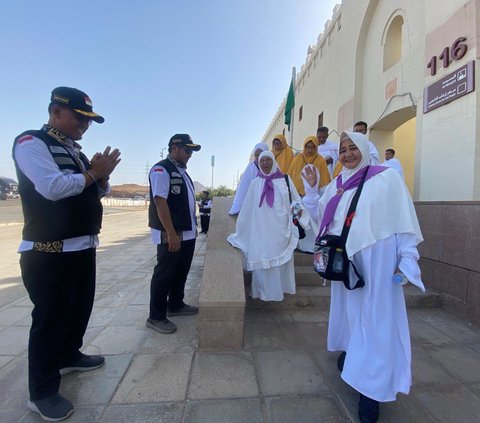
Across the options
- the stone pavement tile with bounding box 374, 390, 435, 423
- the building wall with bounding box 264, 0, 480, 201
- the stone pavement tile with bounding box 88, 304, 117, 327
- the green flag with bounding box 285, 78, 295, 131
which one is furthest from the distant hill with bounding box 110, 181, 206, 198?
the stone pavement tile with bounding box 374, 390, 435, 423

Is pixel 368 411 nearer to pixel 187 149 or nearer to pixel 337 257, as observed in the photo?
pixel 337 257

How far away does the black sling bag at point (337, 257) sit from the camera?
87.7 inches

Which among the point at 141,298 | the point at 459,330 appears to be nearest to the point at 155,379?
the point at 141,298

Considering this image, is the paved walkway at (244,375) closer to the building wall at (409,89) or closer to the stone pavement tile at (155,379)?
the stone pavement tile at (155,379)

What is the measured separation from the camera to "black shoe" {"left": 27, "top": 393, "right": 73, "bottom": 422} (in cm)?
210

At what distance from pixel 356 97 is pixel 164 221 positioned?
8.01 m

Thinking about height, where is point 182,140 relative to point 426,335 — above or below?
above

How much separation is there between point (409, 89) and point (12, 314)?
7898mm

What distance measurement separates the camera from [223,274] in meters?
3.46

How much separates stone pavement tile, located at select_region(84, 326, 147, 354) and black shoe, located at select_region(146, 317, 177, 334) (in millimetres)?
100

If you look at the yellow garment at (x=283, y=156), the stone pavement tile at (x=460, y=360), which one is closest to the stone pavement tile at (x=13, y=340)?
the stone pavement tile at (x=460, y=360)

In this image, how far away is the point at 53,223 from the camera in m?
2.19

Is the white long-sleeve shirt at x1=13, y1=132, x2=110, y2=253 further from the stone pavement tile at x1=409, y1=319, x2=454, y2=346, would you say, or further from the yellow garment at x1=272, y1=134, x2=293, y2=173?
the yellow garment at x1=272, y1=134, x2=293, y2=173

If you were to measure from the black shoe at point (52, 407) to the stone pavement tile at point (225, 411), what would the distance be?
2.63 ft
